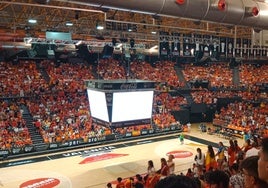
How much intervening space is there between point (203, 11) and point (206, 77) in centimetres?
2827

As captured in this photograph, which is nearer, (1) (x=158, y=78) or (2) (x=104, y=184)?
(2) (x=104, y=184)

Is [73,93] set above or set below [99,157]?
above

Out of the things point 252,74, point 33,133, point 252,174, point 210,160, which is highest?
point 252,74

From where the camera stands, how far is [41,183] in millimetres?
14453

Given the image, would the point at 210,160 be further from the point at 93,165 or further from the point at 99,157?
the point at 99,157

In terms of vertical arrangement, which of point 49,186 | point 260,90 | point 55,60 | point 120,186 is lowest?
point 49,186

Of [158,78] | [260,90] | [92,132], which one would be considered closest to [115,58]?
[158,78]

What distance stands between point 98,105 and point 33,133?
25.8 ft

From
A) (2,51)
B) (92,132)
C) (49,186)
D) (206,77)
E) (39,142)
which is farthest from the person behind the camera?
(206,77)

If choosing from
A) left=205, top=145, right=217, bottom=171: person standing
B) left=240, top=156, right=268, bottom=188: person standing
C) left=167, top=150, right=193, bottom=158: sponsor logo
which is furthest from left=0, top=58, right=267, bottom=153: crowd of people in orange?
left=240, top=156, right=268, bottom=188: person standing

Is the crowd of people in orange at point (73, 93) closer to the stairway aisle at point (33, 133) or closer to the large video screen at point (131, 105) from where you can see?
the stairway aisle at point (33, 133)

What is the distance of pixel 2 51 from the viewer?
2694 centimetres

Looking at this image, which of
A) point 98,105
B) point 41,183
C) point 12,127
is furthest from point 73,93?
point 41,183

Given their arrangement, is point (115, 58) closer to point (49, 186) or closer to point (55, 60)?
point (55, 60)
